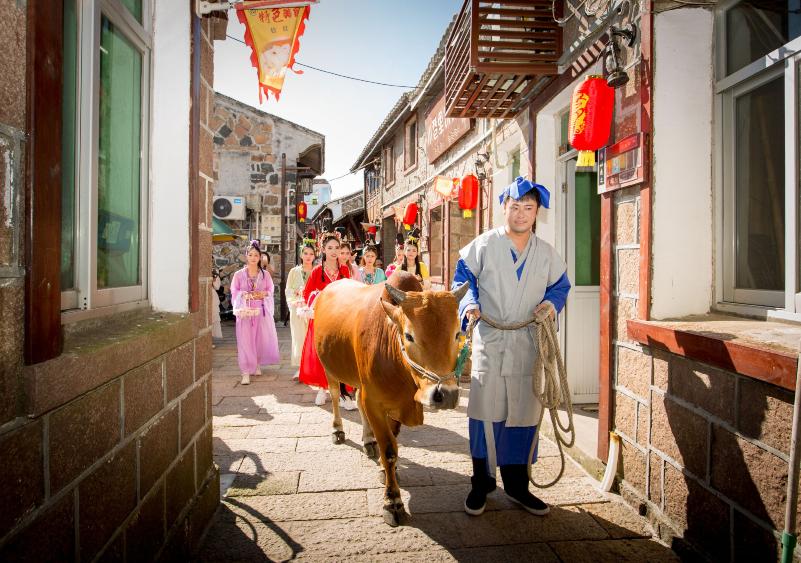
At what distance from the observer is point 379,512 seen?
2.97m

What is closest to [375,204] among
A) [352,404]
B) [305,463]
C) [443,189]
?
[443,189]

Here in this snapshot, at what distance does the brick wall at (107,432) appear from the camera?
122 centimetres

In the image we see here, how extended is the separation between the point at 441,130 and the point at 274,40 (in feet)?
20.7

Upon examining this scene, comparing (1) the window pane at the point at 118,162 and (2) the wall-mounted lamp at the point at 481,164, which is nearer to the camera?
(1) the window pane at the point at 118,162

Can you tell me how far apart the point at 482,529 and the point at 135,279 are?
2410 mm

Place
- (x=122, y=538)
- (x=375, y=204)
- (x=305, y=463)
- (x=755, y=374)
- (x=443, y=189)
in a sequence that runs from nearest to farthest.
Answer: (x=122, y=538), (x=755, y=374), (x=305, y=463), (x=443, y=189), (x=375, y=204)

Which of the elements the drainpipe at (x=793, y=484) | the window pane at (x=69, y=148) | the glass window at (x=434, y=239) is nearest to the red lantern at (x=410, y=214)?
the glass window at (x=434, y=239)

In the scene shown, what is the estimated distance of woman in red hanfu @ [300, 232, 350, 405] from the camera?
5.17 metres

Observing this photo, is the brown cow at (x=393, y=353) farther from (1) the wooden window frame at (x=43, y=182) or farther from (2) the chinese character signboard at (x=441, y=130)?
(2) the chinese character signboard at (x=441, y=130)

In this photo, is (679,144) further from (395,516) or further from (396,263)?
(396,263)

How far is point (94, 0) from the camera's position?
1.87m

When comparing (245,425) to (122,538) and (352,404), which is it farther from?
(122,538)

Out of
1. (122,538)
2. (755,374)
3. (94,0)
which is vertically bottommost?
(122,538)

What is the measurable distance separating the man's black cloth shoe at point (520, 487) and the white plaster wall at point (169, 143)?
237 cm
